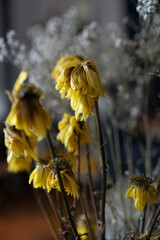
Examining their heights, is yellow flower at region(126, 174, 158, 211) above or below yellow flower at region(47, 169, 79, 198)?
below

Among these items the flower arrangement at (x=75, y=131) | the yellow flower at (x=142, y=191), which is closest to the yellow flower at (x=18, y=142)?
the flower arrangement at (x=75, y=131)

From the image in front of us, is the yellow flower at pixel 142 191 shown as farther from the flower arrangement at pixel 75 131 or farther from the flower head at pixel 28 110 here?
the flower head at pixel 28 110

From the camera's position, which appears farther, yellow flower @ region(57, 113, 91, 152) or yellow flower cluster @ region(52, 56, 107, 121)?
yellow flower @ region(57, 113, 91, 152)

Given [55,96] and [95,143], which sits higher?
[55,96]

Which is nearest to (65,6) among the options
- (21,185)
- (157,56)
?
(21,185)

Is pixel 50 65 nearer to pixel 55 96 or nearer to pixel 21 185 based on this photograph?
pixel 55 96

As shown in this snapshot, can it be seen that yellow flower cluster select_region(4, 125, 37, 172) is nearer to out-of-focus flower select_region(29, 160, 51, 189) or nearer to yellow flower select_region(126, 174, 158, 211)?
out-of-focus flower select_region(29, 160, 51, 189)

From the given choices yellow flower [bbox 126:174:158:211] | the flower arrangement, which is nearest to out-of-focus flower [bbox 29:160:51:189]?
the flower arrangement

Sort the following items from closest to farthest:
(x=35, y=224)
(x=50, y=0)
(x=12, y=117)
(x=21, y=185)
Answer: (x=12, y=117) → (x=35, y=224) → (x=21, y=185) → (x=50, y=0)
